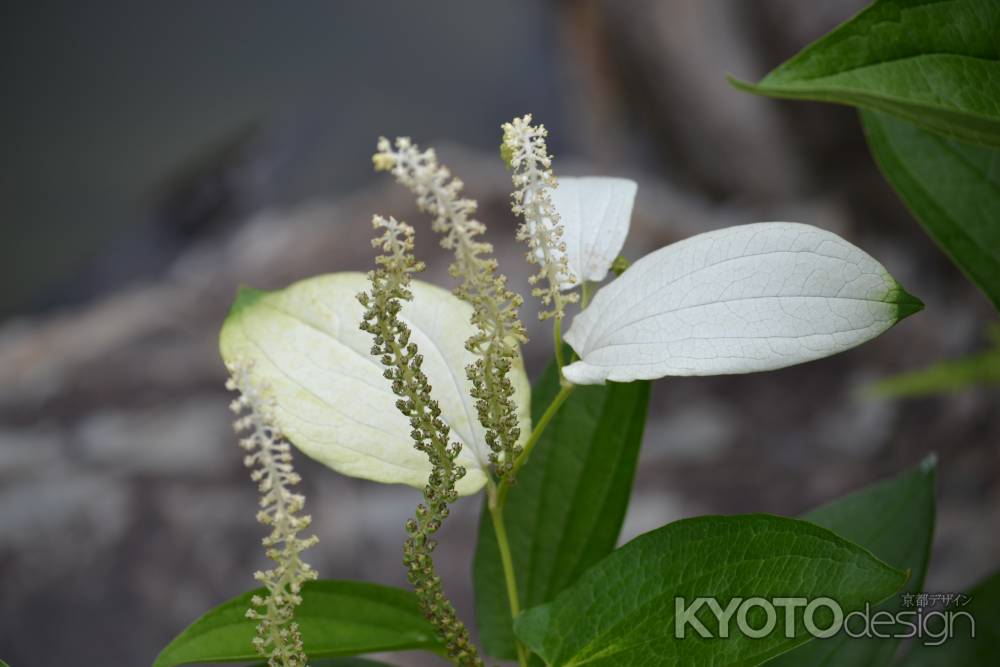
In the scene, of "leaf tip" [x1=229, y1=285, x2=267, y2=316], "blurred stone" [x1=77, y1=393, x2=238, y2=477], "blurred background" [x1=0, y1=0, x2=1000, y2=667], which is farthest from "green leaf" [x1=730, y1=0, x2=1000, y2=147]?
"blurred stone" [x1=77, y1=393, x2=238, y2=477]

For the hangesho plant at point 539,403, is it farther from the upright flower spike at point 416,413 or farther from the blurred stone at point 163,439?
the blurred stone at point 163,439

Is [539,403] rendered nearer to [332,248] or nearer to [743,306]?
[743,306]

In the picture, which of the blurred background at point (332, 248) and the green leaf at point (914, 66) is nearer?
the green leaf at point (914, 66)

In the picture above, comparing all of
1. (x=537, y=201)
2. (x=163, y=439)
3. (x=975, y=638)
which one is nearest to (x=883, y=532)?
(x=975, y=638)

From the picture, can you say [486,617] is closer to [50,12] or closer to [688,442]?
[688,442]

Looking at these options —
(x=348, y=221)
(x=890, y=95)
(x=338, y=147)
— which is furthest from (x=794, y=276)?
(x=338, y=147)

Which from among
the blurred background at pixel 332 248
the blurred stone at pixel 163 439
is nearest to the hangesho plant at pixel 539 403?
the blurred background at pixel 332 248
